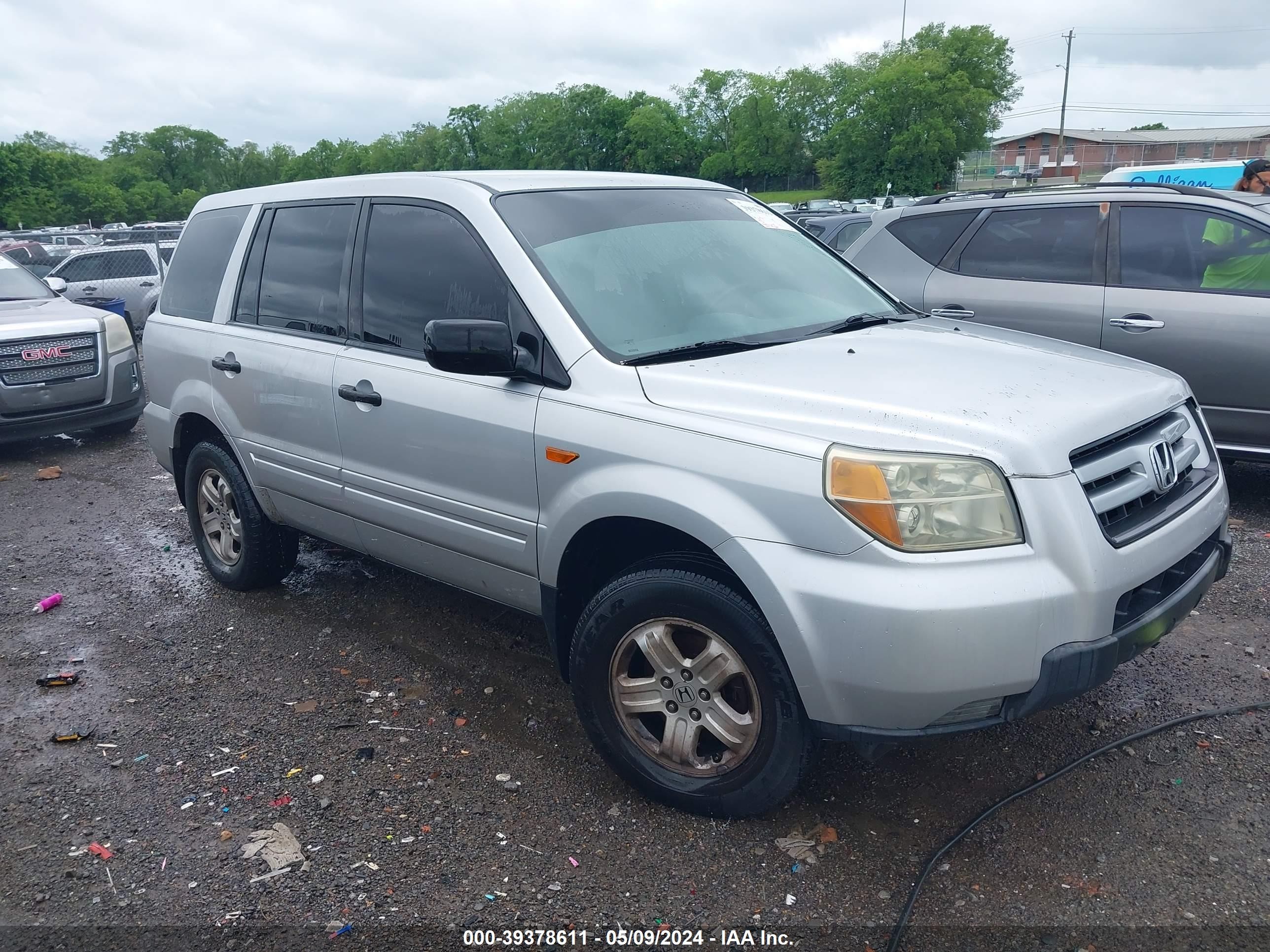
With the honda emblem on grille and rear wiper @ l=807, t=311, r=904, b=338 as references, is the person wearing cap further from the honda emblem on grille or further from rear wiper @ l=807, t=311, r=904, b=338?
the honda emblem on grille

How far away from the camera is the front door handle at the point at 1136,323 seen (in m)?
5.61

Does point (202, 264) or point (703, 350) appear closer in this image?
point (703, 350)

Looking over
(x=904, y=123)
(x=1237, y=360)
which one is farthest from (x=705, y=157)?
(x=1237, y=360)

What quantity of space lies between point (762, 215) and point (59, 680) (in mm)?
3626

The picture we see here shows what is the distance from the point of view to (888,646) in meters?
2.39

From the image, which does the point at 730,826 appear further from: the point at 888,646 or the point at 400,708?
the point at 400,708

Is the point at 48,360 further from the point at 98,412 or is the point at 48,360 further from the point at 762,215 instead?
the point at 762,215

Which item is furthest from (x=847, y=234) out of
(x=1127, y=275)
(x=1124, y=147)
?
(x=1124, y=147)

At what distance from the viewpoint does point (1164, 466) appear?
9.37 feet

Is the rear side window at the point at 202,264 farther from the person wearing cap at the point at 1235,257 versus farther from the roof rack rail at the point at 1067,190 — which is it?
the person wearing cap at the point at 1235,257

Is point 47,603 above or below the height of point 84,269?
below

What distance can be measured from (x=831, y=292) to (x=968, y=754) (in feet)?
5.92

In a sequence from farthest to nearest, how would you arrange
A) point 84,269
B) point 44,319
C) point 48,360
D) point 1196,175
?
point 1196,175
point 84,269
point 44,319
point 48,360

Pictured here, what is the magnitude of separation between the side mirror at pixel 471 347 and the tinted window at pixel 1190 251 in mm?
4340
